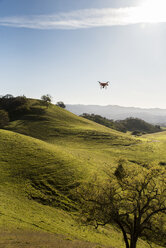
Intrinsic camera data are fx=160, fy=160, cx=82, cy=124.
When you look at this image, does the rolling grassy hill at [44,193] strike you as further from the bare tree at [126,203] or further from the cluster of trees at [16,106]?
the cluster of trees at [16,106]

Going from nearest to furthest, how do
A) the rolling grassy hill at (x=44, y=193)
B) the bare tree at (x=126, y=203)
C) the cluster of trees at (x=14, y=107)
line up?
the bare tree at (x=126, y=203)
the rolling grassy hill at (x=44, y=193)
the cluster of trees at (x=14, y=107)

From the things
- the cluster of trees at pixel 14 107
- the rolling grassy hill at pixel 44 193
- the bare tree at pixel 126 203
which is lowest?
the rolling grassy hill at pixel 44 193

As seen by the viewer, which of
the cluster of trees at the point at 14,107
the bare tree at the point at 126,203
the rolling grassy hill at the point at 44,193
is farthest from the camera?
the cluster of trees at the point at 14,107

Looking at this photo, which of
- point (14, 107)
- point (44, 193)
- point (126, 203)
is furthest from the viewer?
point (14, 107)

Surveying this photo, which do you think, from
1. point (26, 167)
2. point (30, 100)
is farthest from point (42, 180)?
point (30, 100)

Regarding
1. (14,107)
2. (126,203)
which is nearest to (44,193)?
(126,203)

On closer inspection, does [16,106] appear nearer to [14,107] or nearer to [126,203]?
[14,107]

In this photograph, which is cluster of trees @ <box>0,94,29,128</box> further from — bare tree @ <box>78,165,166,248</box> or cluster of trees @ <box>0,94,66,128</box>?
bare tree @ <box>78,165,166,248</box>

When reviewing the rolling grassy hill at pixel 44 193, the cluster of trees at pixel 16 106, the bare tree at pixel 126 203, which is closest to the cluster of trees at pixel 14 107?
the cluster of trees at pixel 16 106

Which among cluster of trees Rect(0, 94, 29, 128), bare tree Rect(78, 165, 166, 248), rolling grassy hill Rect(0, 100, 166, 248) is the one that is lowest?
rolling grassy hill Rect(0, 100, 166, 248)

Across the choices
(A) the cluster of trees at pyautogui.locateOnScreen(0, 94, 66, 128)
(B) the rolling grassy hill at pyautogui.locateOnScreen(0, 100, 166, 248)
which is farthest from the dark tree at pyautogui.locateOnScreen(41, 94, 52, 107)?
(B) the rolling grassy hill at pyautogui.locateOnScreen(0, 100, 166, 248)

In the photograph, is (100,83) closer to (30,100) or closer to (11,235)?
(11,235)

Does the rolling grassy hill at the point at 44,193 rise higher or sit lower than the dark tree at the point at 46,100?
lower
